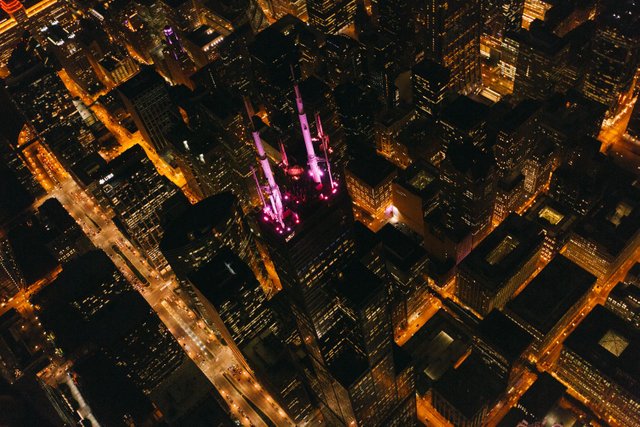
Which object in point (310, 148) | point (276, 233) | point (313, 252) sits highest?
point (310, 148)

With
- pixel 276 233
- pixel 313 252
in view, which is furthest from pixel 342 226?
pixel 276 233

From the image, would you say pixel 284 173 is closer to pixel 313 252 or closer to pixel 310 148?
pixel 310 148

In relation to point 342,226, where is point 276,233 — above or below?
above

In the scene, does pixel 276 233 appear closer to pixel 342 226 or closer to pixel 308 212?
pixel 308 212

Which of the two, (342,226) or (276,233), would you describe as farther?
(342,226)

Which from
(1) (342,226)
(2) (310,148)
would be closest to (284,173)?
(2) (310,148)

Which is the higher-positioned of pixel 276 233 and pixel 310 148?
pixel 310 148
